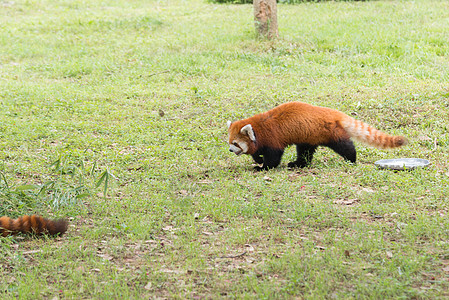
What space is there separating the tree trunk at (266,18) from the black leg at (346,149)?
6.68 meters

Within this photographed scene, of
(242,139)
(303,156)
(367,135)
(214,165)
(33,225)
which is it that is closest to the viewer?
(33,225)

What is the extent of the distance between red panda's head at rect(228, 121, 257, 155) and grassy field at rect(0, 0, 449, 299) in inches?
12.1

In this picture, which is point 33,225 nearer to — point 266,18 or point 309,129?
point 309,129

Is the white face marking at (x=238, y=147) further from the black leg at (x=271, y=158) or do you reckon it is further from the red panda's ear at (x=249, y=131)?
the black leg at (x=271, y=158)

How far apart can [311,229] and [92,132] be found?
472 centimetres

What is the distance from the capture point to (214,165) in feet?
24.2

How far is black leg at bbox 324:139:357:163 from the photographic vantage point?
6922 millimetres

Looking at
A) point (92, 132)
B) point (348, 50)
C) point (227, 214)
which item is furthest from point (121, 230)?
point (348, 50)

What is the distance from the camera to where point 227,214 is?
18.7 ft

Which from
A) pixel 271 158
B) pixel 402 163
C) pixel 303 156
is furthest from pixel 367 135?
pixel 271 158

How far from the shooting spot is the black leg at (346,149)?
692 cm

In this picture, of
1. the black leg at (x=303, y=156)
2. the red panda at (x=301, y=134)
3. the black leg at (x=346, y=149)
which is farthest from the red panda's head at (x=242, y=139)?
the black leg at (x=346, y=149)

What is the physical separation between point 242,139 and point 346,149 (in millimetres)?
1414

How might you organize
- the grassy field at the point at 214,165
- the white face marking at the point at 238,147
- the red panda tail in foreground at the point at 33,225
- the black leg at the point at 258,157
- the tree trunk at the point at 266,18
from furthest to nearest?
the tree trunk at the point at 266,18 → the black leg at the point at 258,157 → the white face marking at the point at 238,147 → the red panda tail in foreground at the point at 33,225 → the grassy field at the point at 214,165
